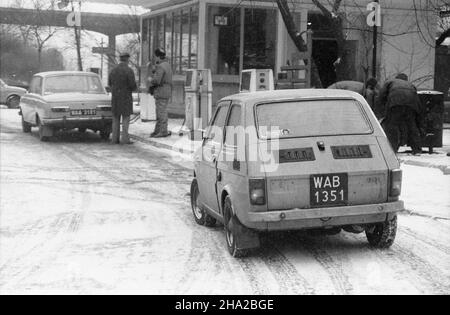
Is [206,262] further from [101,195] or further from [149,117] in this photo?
[149,117]

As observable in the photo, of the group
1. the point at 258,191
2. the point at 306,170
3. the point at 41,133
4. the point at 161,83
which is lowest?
the point at 41,133

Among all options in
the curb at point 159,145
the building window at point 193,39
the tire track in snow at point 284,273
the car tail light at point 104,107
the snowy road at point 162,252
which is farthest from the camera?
the building window at point 193,39

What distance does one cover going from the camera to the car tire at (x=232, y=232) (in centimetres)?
645

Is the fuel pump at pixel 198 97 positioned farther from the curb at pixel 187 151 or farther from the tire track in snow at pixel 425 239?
the tire track in snow at pixel 425 239

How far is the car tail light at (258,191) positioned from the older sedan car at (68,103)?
1148 centimetres

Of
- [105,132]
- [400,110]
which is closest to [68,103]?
[105,132]

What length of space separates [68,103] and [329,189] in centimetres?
1174

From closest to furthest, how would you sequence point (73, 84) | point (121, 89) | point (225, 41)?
point (121, 89), point (73, 84), point (225, 41)

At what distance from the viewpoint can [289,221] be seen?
622 cm

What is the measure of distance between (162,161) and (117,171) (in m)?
1.72

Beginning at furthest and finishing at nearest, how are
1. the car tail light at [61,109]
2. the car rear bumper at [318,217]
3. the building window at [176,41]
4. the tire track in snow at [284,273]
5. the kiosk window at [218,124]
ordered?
the building window at [176,41]
the car tail light at [61,109]
the kiosk window at [218,124]
the car rear bumper at [318,217]
the tire track in snow at [284,273]

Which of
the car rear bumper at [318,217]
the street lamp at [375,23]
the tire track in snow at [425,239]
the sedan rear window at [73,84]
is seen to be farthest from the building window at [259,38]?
the car rear bumper at [318,217]

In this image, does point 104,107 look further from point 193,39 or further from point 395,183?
point 395,183

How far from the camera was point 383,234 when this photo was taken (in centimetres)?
671
